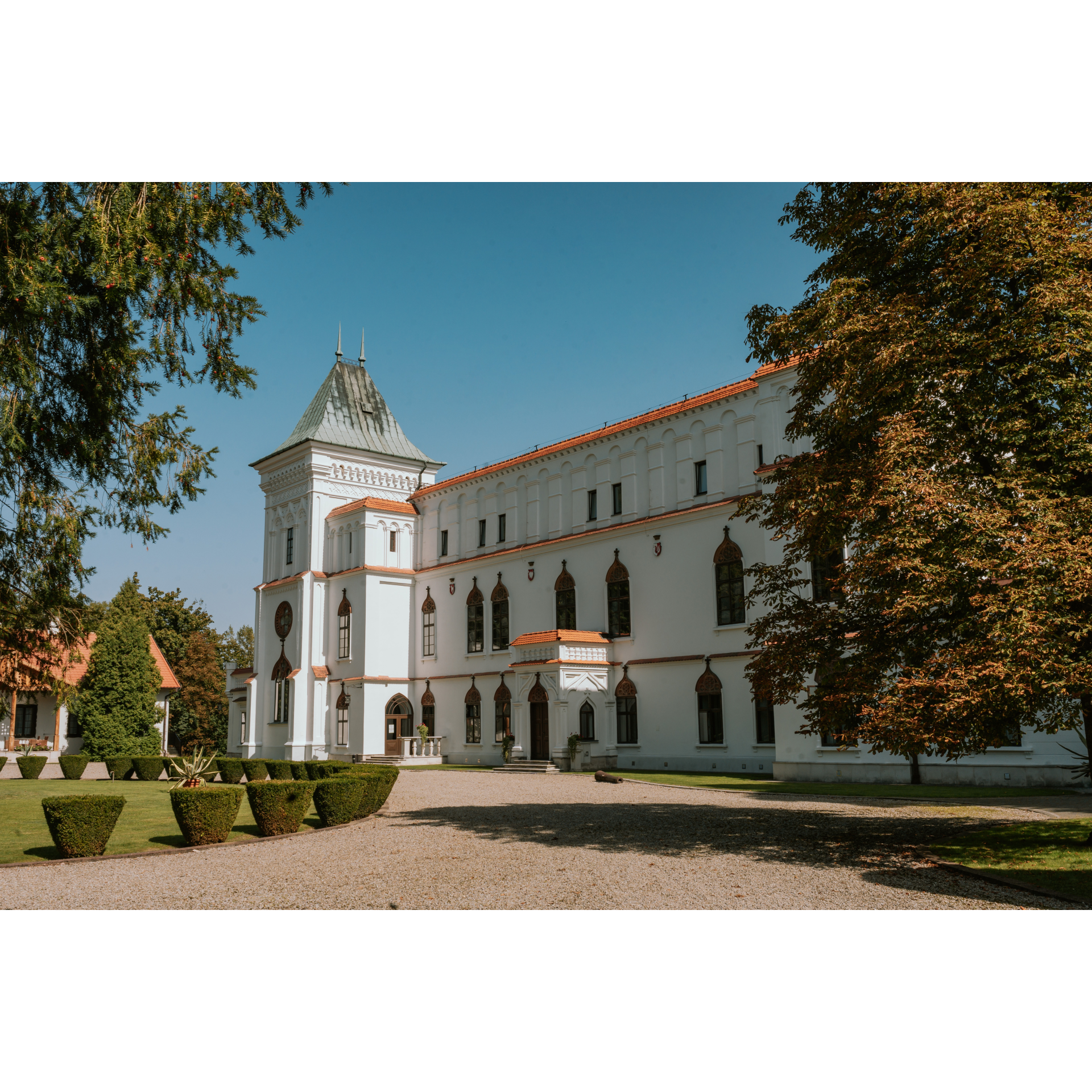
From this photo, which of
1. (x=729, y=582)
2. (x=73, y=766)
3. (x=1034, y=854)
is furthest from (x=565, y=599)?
(x=1034, y=854)

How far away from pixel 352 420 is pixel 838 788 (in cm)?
3292

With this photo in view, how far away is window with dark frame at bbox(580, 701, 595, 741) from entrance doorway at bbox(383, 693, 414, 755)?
11.4 metres

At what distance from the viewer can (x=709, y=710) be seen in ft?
101

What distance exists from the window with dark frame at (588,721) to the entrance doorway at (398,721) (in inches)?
448

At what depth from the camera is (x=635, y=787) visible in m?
24.7

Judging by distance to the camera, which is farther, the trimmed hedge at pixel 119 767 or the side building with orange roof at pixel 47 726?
the side building with orange roof at pixel 47 726

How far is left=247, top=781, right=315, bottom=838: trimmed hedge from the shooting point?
1474 cm

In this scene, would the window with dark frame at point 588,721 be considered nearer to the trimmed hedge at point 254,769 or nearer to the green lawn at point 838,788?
the green lawn at point 838,788

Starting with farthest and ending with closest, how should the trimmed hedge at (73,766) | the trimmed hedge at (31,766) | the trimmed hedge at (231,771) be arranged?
the trimmed hedge at (31,766)
the trimmed hedge at (73,766)
the trimmed hedge at (231,771)

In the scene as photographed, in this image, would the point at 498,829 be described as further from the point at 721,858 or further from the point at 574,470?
the point at 574,470

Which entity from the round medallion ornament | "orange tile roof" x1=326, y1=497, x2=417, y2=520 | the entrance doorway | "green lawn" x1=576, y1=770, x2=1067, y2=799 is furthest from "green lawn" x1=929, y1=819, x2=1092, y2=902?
the round medallion ornament

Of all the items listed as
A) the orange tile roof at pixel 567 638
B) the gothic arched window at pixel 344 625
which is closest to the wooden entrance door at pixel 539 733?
the orange tile roof at pixel 567 638

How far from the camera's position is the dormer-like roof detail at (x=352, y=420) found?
153 feet

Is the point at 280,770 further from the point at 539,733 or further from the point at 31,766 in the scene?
the point at 539,733
